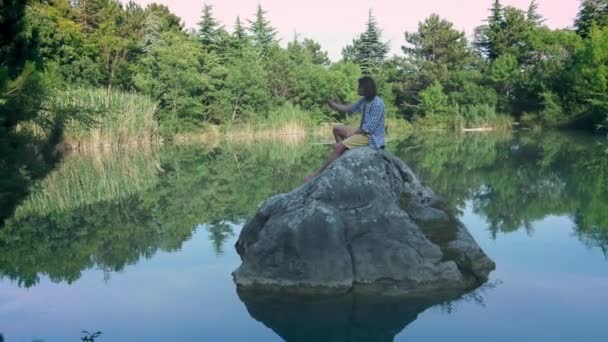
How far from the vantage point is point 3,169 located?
6.82m

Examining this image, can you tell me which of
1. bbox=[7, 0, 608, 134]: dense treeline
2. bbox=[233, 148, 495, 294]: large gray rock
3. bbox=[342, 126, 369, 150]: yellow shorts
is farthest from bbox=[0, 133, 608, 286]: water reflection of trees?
bbox=[7, 0, 608, 134]: dense treeline

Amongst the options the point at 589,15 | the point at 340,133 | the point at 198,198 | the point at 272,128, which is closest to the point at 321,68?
the point at 272,128

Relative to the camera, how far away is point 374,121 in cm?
708

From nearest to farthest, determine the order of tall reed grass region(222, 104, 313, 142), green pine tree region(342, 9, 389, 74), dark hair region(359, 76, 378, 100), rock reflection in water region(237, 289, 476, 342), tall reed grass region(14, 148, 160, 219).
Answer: rock reflection in water region(237, 289, 476, 342)
dark hair region(359, 76, 378, 100)
tall reed grass region(14, 148, 160, 219)
tall reed grass region(222, 104, 313, 142)
green pine tree region(342, 9, 389, 74)

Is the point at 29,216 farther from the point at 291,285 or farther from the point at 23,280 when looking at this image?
the point at 291,285

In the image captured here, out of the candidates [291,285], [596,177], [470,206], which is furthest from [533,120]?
[291,285]

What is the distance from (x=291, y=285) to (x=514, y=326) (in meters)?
2.09

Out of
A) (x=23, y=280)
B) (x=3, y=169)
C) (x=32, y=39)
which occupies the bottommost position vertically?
(x=23, y=280)

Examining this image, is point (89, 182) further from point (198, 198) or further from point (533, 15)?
point (533, 15)

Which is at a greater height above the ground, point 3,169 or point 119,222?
point 3,169

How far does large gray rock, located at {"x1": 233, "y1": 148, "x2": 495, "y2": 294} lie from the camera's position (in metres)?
6.05

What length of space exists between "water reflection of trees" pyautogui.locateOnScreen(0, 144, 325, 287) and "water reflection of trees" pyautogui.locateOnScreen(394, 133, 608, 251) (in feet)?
11.8

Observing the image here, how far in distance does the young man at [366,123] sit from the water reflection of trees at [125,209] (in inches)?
85.8

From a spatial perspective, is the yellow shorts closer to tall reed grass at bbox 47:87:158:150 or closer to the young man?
the young man
